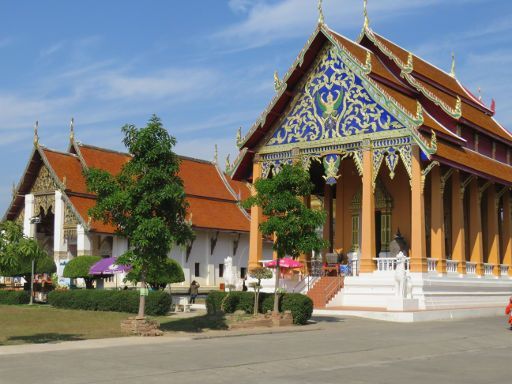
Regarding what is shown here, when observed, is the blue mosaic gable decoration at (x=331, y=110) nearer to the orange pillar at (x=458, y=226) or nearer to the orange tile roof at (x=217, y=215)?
the orange pillar at (x=458, y=226)

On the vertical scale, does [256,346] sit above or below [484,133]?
below

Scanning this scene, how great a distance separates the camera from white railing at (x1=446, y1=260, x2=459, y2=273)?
2765 cm

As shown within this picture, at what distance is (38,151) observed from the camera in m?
46.4

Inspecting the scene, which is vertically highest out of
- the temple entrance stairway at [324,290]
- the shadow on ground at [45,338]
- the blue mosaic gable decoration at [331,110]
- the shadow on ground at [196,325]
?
the blue mosaic gable decoration at [331,110]

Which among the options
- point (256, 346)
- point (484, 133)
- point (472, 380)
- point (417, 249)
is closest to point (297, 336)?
point (256, 346)

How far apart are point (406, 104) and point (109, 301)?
517 inches

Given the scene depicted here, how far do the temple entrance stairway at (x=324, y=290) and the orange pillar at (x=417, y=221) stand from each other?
2859mm

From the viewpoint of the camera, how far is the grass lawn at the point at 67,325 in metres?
17.7

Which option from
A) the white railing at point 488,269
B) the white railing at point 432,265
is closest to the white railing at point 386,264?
the white railing at point 432,265

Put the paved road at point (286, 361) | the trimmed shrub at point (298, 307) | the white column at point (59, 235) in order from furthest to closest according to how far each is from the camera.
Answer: the white column at point (59, 235)
the trimmed shrub at point (298, 307)
the paved road at point (286, 361)

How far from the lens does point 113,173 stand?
156 ft

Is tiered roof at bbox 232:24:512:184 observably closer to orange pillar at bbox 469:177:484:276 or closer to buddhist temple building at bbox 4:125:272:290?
orange pillar at bbox 469:177:484:276

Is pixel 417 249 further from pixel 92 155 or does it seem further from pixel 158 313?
pixel 92 155

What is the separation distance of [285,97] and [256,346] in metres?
15.4
